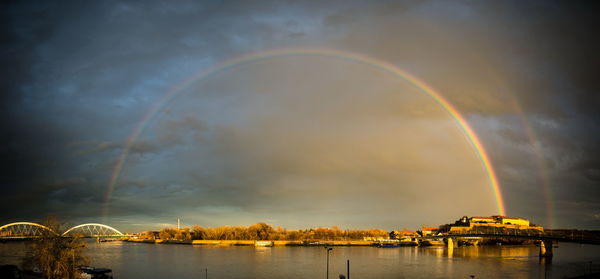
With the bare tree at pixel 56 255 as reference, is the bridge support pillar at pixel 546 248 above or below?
below

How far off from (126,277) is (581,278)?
52.6 m

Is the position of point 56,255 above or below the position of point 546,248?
above

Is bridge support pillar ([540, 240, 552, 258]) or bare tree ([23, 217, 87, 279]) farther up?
bare tree ([23, 217, 87, 279])

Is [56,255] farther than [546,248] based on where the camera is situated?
No

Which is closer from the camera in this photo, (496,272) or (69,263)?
(69,263)

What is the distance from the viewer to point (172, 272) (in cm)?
6178

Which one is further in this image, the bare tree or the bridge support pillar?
the bridge support pillar

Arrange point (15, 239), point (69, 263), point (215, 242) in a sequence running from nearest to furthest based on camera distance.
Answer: point (69, 263)
point (215, 242)
point (15, 239)

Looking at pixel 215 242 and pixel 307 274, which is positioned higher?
pixel 307 274

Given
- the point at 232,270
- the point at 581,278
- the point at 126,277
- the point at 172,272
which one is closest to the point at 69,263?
the point at 126,277

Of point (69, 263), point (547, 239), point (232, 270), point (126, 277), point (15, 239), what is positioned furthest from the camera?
point (15, 239)

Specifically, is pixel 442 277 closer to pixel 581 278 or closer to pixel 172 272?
pixel 581 278

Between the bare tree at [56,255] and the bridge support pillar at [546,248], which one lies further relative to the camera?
the bridge support pillar at [546,248]

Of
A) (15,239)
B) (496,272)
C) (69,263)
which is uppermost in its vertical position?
(69,263)
